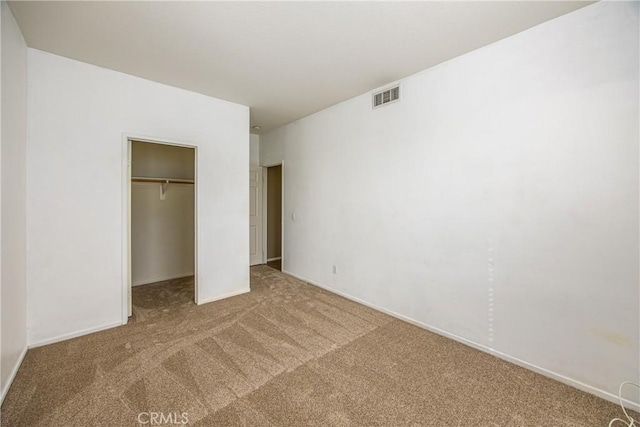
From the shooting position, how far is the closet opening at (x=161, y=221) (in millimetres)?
4098

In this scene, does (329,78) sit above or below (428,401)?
above

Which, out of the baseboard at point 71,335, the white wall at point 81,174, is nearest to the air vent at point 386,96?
the white wall at point 81,174

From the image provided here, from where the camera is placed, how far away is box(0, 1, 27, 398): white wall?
1854 mm

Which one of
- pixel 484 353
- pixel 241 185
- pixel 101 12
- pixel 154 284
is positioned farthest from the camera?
pixel 154 284

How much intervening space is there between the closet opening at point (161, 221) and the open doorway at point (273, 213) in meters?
1.64

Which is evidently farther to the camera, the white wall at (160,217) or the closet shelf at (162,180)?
the white wall at (160,217)

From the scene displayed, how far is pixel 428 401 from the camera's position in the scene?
1.82m

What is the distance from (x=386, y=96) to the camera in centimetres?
314

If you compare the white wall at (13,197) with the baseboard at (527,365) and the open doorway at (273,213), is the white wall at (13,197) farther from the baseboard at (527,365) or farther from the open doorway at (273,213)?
the open doorway at (273,213)

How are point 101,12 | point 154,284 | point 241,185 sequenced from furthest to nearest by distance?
point 154,284
point 241,185
point 101,12

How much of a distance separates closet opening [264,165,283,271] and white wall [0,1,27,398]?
3.78m

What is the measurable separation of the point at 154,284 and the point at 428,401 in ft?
13.5

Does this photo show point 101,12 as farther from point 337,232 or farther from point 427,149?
point 337,232

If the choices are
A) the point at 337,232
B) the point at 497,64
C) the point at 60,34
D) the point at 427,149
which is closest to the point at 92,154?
the point at 60,34
